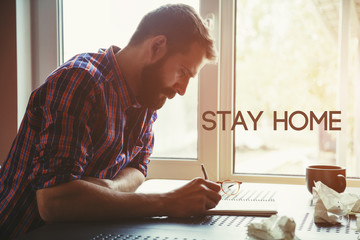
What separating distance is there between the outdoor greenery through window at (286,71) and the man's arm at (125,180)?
2.10 ft

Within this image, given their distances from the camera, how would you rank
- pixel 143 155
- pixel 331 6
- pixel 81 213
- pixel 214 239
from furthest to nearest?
pixel 331 6, pixel 143 155, pixel 81 213, pixel 214 239

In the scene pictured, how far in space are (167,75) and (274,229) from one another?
670mm

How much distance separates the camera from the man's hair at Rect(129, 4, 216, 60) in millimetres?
1238

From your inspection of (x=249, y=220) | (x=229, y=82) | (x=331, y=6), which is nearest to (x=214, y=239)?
(x=249, y=220)

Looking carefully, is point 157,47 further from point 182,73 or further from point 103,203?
point 103,203

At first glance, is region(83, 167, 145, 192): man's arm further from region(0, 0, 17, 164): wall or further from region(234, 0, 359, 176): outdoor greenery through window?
region(0, 0, 17, 164): wall

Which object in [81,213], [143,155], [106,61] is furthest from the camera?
[143,155]

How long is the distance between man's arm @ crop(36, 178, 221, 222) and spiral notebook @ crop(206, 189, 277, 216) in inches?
2.7

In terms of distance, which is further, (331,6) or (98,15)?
(98,15)

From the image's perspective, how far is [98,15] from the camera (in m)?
1.97

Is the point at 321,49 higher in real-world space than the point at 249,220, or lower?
higher

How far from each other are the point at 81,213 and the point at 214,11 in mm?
1186

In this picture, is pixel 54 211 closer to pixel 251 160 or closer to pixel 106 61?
pixel 106 61

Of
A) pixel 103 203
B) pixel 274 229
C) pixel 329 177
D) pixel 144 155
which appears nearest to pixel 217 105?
pixel 144 155
